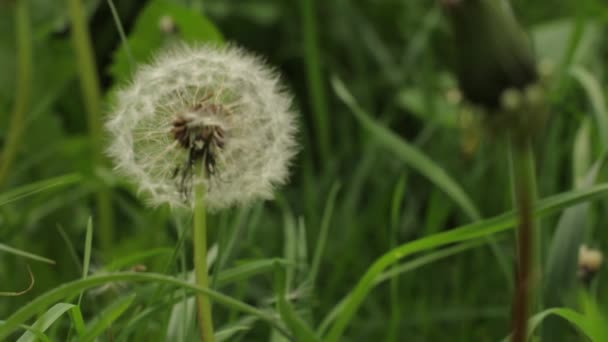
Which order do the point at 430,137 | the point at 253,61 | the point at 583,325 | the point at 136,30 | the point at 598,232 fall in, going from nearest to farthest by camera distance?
the point at 583,325 < the point at 253,61 < the point at 598,232 < the point at 136,30 < the point at 430,137

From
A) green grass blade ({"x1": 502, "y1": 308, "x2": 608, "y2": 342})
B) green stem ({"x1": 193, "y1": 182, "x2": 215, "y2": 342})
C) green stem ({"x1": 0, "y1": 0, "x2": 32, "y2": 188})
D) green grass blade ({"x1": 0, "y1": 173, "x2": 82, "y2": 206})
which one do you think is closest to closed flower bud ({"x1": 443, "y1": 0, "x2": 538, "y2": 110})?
green grass blade ({"x1": 502, "y1": 308, "x2": 608, "y2": 342})

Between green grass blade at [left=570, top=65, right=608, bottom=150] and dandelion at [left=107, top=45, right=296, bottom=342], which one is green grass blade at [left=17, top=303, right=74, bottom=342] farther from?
green grass blade at [left=570, top=65, right=608, bottom=150]

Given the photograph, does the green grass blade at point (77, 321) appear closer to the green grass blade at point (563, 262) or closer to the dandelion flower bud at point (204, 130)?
the dandelion flower bud at point (204, 130)

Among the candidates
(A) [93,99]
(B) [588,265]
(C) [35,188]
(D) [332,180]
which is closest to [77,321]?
(C) [35,188]

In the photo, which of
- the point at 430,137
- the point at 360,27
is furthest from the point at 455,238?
the point at 360,27

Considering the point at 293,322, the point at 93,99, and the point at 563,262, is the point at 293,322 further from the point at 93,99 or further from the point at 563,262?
the point at 93,99

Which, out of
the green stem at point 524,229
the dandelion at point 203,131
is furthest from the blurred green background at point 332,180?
the green stem at point 524,229

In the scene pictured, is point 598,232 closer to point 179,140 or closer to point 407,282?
point 407,282
